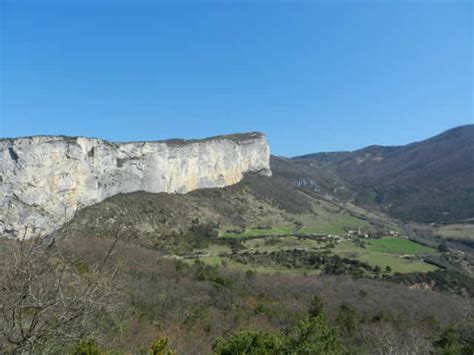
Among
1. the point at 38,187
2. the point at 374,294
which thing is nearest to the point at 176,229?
the point at 38,187

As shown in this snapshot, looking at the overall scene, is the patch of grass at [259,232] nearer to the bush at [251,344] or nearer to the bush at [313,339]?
the bush at [313,339]

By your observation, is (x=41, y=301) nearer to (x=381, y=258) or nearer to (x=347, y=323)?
(x=347, y=323)

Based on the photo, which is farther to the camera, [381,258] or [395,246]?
[395,246]

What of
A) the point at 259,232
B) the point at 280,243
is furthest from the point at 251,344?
the point at 259,232

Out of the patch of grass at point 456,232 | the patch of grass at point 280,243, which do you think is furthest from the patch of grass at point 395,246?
the patch of grass at point 456,232

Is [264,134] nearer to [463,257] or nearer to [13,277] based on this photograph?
[463,257]

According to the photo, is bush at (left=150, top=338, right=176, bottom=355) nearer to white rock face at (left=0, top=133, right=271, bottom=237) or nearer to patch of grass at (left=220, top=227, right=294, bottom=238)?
white rock face at (left=0, top=133, right=271, bottom=237)
